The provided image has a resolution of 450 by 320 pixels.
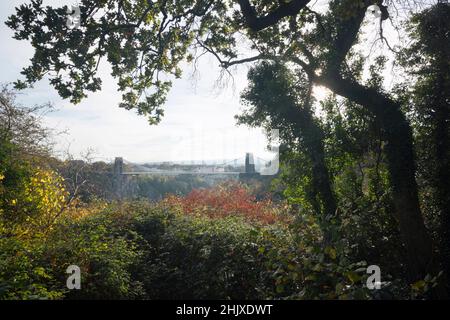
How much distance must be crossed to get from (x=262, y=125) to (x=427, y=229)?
4.04m

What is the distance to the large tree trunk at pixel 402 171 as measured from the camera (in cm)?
591

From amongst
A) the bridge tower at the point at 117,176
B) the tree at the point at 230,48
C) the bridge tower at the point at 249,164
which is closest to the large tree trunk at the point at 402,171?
the tree at the point at 230,48

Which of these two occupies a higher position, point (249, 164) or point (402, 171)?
point (249, 164)

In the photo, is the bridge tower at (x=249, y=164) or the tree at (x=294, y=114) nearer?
the tree at (x=294, y=114)

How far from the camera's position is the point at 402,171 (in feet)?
20.8

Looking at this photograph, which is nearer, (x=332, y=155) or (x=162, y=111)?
(x=332, y=155)

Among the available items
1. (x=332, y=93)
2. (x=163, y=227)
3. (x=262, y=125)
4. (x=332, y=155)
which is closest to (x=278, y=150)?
(x=262, y=125)

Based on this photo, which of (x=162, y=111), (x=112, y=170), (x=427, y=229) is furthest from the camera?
(x=112, y=170)

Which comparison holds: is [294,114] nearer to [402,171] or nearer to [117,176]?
[402,171]

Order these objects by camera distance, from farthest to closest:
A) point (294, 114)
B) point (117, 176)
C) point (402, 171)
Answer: point (117, 176) < point (294, 114) < point (402, 171)

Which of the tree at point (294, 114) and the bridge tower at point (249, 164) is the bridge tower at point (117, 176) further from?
the tree at point (294, 114)

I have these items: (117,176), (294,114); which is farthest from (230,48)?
(117,176)

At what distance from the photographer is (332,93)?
7.95 meters

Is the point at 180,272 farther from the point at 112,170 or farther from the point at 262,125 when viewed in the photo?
the point at 112,170
